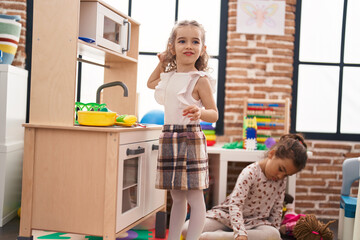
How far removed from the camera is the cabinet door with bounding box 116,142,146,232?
1.90 m

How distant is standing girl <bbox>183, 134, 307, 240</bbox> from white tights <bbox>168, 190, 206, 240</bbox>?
0.24 meters

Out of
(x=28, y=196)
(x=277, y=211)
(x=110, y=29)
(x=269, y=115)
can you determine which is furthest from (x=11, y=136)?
(x=269, y=115)

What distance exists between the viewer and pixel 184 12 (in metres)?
3.48

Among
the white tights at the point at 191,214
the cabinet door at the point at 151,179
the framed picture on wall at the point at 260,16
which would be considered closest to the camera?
the white tights at the point at 191,214

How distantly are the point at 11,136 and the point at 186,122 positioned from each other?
4.70ft

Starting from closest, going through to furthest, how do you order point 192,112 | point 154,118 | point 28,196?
1. point 192,112
2. point 28,196
3. point 154,118

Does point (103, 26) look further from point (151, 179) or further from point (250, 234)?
point (250, 234)

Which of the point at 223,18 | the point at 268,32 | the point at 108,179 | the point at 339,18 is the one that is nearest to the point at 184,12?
the point at 223,18

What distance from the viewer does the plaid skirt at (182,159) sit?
6.28ft

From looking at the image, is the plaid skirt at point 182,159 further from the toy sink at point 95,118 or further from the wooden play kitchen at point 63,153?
the toy sink at point 95,118

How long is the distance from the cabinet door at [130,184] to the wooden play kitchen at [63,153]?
10 millimetres

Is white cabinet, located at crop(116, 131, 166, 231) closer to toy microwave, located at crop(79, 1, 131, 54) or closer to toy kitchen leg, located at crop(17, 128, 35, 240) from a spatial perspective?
toy kitchen leg, located at crop(17, 128, 35, 240)

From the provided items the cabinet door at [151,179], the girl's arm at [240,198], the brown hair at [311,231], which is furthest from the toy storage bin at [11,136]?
the brown hair at [311,231]

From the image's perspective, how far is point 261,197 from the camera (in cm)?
244
